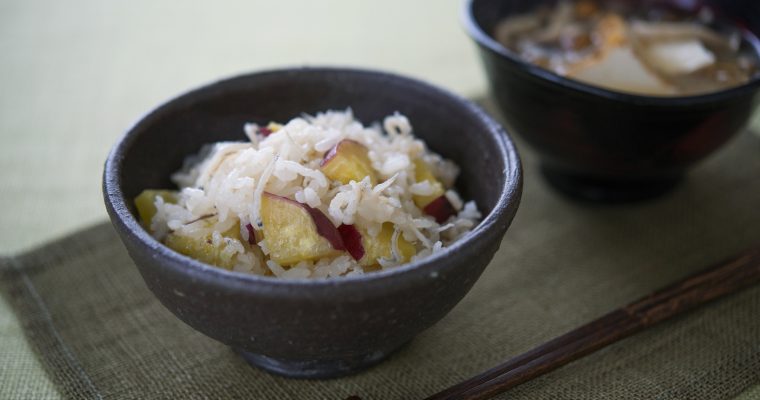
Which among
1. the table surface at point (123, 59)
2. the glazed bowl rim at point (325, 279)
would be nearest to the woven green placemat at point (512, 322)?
the table surface at point (123, 59)

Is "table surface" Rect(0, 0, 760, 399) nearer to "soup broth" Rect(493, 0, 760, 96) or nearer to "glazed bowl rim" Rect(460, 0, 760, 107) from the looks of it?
"soup broth" Rect(493, 0, 760, 96)

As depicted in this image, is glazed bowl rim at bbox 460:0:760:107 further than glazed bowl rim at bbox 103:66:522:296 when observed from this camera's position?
Yes

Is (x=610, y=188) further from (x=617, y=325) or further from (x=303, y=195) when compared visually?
(x=303, y=195)

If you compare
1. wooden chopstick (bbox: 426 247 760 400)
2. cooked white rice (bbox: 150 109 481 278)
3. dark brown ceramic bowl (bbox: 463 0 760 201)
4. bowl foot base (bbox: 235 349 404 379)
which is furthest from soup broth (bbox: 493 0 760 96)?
bowl foot base (bbox: 235 349 404 379)

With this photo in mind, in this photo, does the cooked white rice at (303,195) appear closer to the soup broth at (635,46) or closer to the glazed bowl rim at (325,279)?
the glazed bowl rim at (325,279)

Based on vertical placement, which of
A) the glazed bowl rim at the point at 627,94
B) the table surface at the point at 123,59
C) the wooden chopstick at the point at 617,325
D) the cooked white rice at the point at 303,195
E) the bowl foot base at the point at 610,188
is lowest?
the wooden chopstick at the point at 617,325

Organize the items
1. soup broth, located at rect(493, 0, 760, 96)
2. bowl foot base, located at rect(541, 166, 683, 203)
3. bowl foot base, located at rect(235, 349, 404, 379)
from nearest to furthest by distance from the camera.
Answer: bowl foot base, located at rect(235, 349, 404, 379), soup broth, located at rect(493, 0, 760, 96), bowl foot base, located at rect(541, 166, 683, 203)
